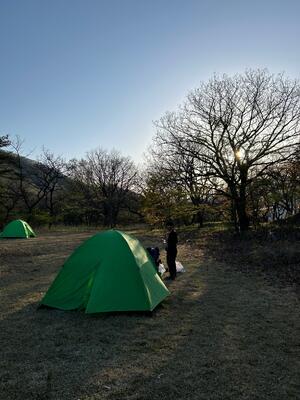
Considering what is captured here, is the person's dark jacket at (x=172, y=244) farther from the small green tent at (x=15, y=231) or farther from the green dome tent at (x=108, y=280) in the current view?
the small green tent at (x=15, y=231)

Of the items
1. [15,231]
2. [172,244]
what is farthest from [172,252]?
[15,231]

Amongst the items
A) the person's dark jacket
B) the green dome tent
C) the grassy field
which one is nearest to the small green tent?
the grassy field

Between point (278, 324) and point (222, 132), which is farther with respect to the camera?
point (222, 132)

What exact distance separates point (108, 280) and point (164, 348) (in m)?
2.36

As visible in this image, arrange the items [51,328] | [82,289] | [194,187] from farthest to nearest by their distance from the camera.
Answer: [194,187] → [82,289] → [51,328]

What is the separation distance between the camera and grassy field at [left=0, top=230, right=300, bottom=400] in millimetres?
5023

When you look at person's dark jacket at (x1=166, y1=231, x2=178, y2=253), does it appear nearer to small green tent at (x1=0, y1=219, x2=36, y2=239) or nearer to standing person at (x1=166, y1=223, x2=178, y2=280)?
standing person at (x1=166, y1=223, x2=178, y2=280)

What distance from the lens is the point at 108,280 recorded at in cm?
837

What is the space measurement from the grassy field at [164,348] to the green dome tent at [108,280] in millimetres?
261

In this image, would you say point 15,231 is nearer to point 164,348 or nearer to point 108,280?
point 108,280

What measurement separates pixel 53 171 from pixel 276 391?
1975 inches

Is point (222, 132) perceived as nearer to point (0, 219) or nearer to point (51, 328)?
point (51, 328)

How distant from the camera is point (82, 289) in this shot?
8734mm

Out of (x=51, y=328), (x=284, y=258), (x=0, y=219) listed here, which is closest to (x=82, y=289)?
(x=51, y=328)
